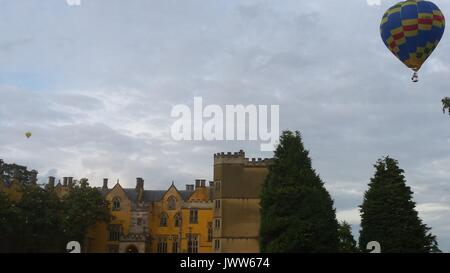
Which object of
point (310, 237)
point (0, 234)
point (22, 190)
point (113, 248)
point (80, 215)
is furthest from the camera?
point (113, 248)

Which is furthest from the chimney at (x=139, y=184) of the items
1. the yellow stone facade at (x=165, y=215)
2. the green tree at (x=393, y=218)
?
the green tree at (x=393, y=218)

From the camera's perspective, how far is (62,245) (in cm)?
6272

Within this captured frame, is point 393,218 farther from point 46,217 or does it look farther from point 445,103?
point 46,217

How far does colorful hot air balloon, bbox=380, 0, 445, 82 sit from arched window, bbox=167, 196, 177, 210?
4699 cm

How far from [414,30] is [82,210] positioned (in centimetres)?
4721

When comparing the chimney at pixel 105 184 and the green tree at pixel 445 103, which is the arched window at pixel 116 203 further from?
the green tree at pixel 445 103

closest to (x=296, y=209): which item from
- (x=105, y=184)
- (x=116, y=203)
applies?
(x=116, y=203)

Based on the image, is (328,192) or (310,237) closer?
(310,237)

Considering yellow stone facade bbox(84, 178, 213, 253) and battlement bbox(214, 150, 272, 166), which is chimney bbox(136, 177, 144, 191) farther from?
battlement bbox(214, 150, 272, 166)

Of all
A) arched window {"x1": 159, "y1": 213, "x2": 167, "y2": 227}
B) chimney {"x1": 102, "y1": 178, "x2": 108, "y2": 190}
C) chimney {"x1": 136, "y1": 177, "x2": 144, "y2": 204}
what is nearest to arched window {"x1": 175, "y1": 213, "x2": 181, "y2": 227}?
arched window {"x1": 159, "y1": 213, "x2": 167, "y2": 227}

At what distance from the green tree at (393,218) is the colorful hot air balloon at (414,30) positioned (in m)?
13.7
